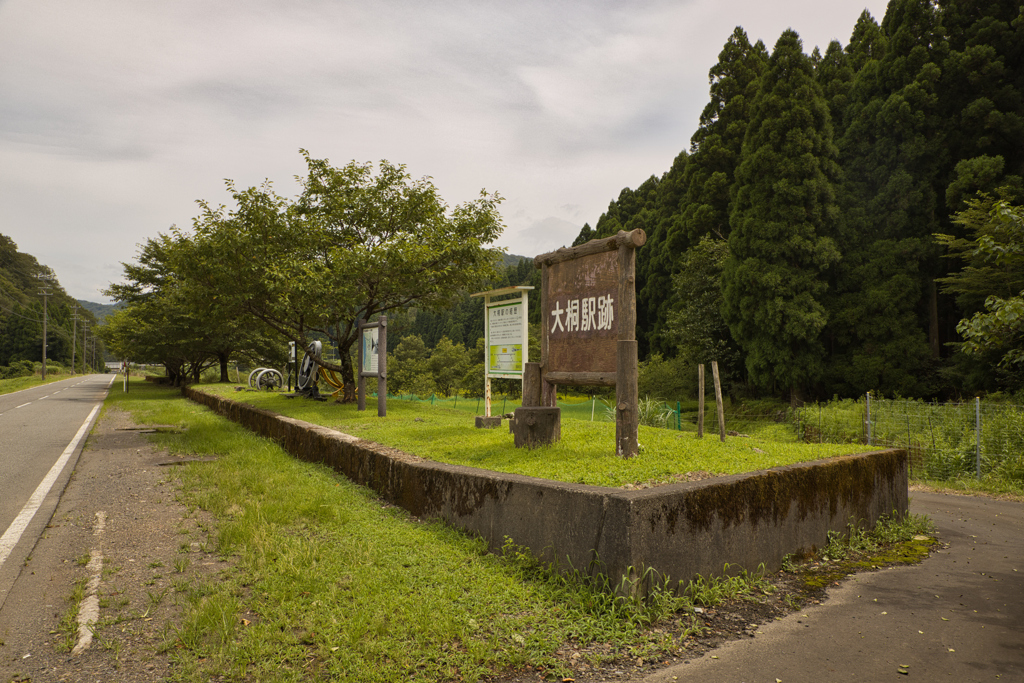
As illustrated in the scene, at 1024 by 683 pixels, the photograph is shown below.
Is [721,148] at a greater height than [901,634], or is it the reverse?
[721,148]

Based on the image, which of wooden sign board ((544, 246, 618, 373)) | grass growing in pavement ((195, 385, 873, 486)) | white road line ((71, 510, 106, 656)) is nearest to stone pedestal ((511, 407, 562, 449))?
grass growing in pavement ((195, 385, 873, 486))

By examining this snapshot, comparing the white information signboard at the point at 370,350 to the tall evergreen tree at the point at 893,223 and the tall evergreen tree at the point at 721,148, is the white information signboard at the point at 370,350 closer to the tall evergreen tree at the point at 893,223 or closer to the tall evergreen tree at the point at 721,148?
the tall evergreen tree at the point at 893,223

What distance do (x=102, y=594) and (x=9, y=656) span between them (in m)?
0.83

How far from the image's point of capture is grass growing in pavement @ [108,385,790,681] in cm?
309

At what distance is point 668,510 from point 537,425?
99.7 inches

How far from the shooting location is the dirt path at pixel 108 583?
3.15 meters

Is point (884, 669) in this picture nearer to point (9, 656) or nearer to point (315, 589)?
point (315, 589)

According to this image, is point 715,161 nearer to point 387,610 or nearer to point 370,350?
point 370,350

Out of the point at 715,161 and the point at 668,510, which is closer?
the point at 668,510

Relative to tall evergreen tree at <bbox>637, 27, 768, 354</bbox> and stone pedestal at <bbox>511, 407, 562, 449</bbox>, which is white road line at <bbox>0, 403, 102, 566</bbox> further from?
tall evergreen tree at <bbox>637, 27, 768, 354</bbox>

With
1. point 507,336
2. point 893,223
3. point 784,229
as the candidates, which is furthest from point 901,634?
point 893,223

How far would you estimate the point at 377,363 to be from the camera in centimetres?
1245

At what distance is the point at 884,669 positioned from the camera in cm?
323

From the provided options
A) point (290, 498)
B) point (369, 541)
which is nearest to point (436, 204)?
point (290, 498)
